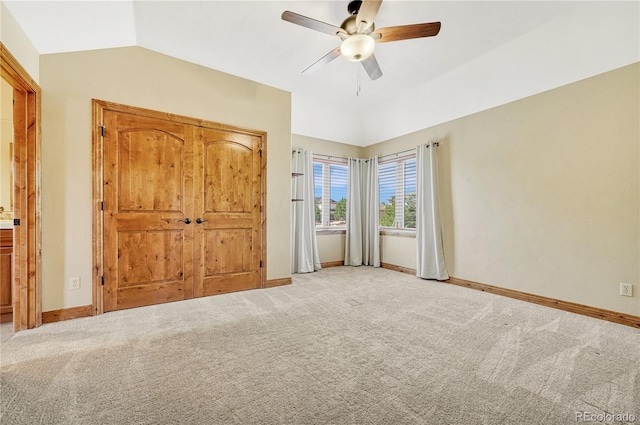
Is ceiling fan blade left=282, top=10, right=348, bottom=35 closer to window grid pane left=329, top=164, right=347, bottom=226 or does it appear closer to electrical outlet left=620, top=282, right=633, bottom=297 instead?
window grid pane left=329, top=164, right=347, bottom=226

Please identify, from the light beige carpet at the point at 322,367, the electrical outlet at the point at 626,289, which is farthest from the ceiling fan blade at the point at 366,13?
the electrical outlet at the point at 626,289

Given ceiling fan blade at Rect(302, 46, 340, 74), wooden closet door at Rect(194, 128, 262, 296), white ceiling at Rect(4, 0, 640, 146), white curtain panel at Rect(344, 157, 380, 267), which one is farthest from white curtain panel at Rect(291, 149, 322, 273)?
ceiling fan blade at Rect(302, 46, 340, 74)

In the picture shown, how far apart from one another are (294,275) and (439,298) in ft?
7.48

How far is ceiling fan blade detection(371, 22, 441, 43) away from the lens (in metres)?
2.29

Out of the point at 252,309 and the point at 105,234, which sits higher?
the point at 105,234

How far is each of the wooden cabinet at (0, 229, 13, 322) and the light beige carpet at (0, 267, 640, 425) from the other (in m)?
0.49

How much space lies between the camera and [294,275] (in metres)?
4.77

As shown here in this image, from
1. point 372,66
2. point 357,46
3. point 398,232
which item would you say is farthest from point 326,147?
point 357,46

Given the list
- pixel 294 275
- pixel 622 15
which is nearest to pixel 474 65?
pixel 622 15

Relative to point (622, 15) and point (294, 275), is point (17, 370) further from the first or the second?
point (622, 15)

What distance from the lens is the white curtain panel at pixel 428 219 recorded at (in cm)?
443

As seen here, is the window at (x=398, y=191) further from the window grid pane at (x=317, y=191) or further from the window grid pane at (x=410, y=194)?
the window grid pane at (x=317, y=191)

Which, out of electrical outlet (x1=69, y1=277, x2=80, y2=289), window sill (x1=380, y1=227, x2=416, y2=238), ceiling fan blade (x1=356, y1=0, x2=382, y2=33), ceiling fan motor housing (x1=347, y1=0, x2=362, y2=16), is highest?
ceiling fan motor housing (x1=347, y1=0, x2=362, y2=16)

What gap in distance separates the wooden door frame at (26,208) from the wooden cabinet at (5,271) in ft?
0.72
